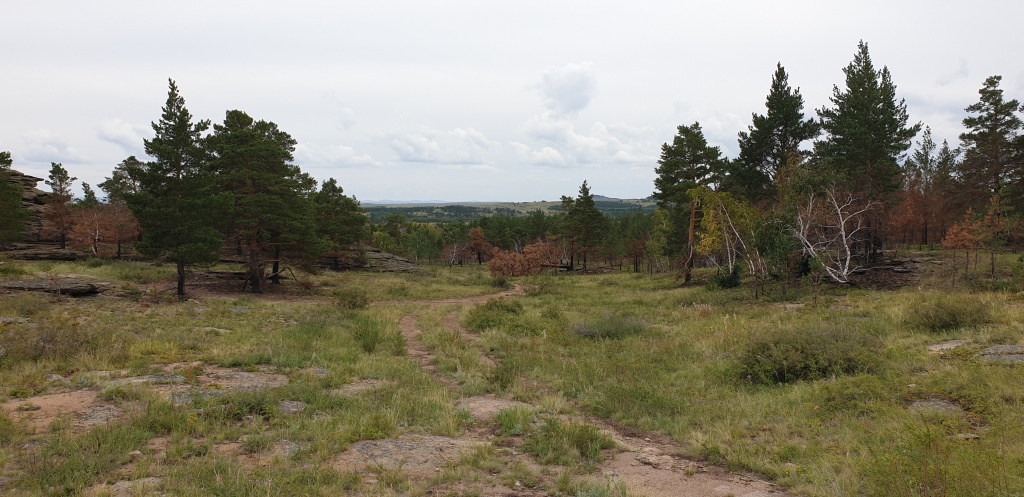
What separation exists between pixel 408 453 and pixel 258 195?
23.9 metres

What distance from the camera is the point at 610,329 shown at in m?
16.3

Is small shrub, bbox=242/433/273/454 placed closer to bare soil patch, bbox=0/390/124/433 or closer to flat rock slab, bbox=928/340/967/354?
bare soil patch, bbox=0/390/124/433

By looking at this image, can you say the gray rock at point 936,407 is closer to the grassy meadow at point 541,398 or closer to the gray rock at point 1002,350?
the grassy meadow at point 541,398

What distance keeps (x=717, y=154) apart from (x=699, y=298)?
1259cm

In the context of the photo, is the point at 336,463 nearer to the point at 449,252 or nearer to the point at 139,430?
the point at 139,430

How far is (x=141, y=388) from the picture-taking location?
8.34m

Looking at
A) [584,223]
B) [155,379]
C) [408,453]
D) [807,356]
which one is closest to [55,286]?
[155,379]

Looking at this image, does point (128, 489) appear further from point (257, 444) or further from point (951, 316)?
point (951, 316)

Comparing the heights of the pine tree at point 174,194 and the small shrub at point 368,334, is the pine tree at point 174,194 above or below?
above

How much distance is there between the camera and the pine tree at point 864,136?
28.0 meters

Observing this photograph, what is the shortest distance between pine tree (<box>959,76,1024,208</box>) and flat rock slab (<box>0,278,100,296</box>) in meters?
53.6

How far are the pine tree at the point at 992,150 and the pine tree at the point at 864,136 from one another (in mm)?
5469

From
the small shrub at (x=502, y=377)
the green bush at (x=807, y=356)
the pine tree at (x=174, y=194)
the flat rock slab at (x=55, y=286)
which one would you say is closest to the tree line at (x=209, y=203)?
the pine tree at (x=174, y=194)

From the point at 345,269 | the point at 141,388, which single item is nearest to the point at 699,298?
the point at 141,388
